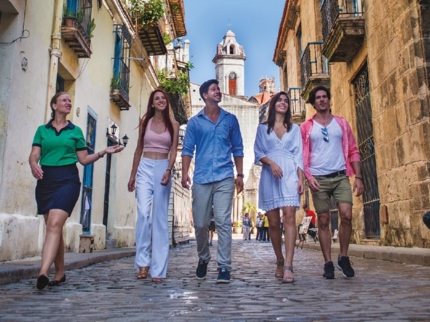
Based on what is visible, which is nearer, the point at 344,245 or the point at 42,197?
the point at 42,197

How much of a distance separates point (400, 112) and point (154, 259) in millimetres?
5281

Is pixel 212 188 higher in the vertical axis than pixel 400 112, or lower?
lower

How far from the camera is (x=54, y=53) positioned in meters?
8.23

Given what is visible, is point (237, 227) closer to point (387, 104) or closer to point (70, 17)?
point (387, 104)

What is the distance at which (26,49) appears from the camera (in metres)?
7.27

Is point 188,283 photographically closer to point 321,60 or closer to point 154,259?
point 154,259

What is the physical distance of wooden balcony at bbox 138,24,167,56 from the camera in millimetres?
14711

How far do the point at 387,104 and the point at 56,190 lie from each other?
6402mm

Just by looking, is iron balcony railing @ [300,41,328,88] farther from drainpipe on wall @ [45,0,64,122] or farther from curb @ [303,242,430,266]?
drainpipe on wall @ [45,0,64,122]

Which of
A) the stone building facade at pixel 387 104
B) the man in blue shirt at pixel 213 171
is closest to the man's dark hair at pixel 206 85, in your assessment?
the man in blue shirt at pixel 213 171

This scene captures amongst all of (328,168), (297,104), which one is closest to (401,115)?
(328,168)

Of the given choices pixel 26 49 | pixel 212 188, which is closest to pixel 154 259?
pixel 212 188

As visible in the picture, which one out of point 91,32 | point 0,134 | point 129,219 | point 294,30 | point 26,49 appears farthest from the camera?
point 294,30

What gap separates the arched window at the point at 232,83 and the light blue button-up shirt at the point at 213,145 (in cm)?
7572
